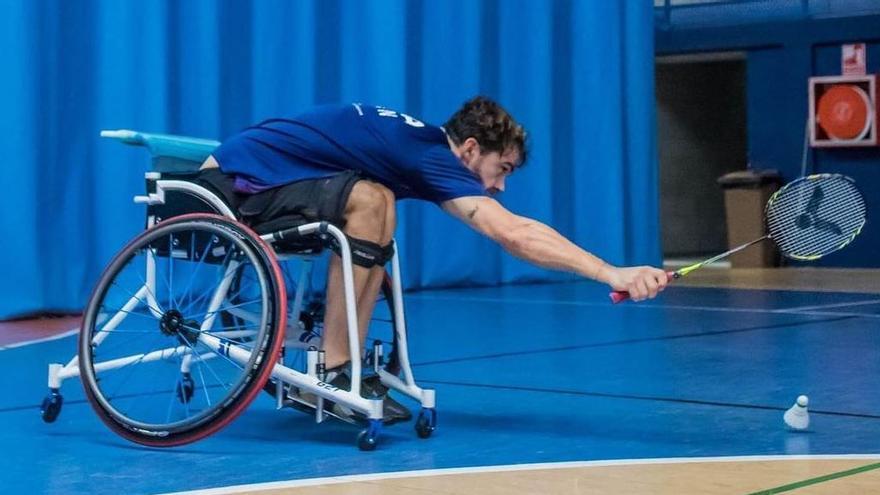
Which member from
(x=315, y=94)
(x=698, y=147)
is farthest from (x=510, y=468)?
(x=698, y=147)

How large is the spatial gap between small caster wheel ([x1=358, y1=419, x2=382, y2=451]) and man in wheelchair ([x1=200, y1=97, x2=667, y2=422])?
149 mm

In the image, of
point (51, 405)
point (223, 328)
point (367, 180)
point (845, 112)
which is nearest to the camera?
point (367, 180)

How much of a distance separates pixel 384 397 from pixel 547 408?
49 centimetres

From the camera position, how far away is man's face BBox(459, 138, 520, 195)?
315 cm

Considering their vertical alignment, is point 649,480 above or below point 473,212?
below

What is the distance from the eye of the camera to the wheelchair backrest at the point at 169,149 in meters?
3.19

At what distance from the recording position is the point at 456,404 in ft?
11.4

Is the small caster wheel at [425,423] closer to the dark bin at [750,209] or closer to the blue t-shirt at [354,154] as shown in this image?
the blue t-shirt at [354,154]

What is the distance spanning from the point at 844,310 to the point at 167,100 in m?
3.01

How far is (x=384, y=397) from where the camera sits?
308cm

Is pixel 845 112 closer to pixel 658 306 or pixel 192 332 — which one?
pixel 658 306

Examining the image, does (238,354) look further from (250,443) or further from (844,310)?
(844,310)

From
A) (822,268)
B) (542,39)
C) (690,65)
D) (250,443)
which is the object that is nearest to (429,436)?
(250,443)

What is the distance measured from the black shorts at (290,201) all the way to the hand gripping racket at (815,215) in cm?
86
